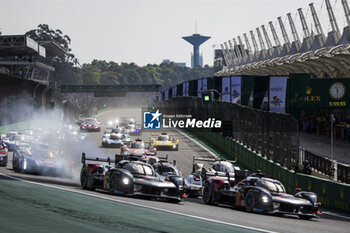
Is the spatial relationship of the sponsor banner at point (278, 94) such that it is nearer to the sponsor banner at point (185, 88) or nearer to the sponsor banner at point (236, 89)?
the sponsor banner at point (236, 89)

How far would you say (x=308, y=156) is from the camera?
31.6 m

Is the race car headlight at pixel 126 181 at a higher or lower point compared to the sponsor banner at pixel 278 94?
lower

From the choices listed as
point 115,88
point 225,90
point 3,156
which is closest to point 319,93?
point 3,156

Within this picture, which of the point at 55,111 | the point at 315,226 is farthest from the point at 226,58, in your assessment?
the point at 315,226

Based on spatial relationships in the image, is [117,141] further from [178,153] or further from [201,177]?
[201,177]

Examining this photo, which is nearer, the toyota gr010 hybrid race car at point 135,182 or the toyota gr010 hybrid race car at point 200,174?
the toyota gr010 hybrid race car at point 135,182

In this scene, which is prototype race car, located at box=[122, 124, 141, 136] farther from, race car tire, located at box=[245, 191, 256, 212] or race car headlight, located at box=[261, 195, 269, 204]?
race car headlight, located at box=[261, 195, 269, 204]

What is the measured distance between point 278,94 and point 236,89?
11037 millimetres

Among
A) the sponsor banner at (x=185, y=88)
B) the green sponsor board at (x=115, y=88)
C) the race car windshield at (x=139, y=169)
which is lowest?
the race car windshield at (x=139, y=169)

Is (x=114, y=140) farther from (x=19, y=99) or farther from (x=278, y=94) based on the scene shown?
(x=19, y=99)

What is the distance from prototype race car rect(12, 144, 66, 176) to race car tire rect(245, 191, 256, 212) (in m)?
11.2

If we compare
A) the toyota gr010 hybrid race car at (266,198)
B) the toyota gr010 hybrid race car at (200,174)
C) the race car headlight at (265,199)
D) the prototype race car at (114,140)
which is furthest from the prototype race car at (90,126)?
the race car headlight at (265,199)

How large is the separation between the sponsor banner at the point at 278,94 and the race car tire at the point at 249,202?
21331 millimetres

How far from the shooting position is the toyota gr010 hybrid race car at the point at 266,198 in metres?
18.6
